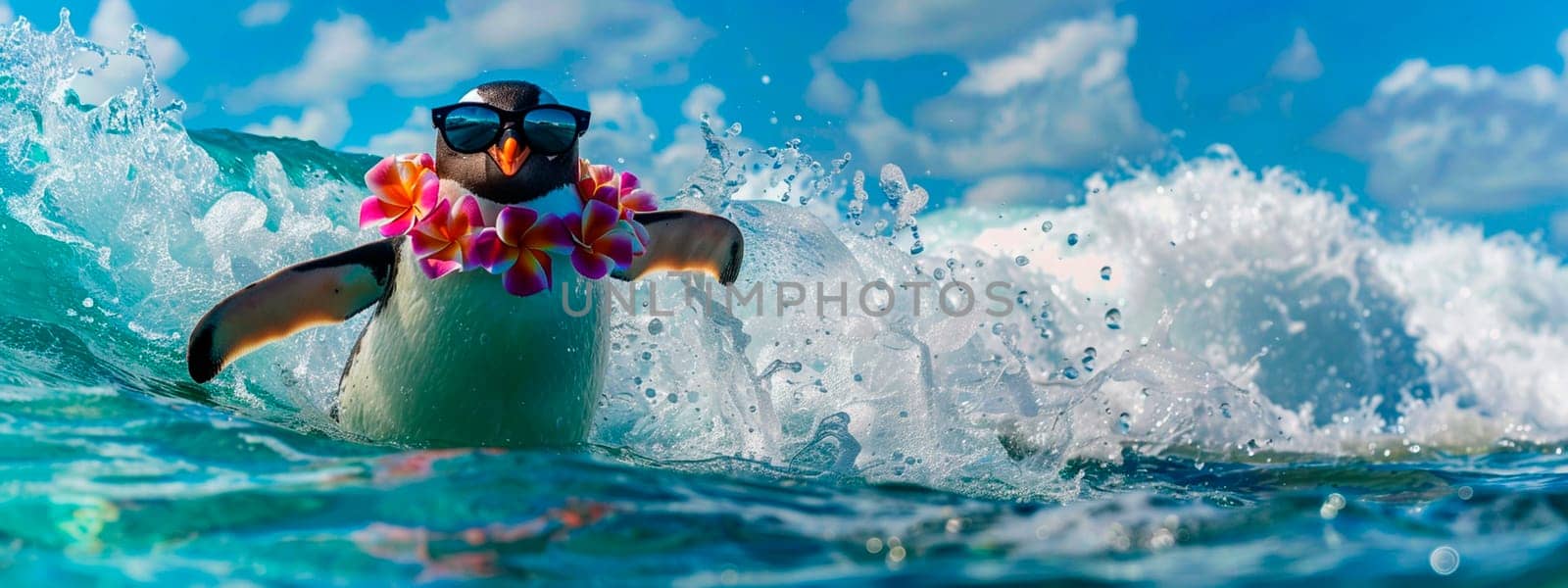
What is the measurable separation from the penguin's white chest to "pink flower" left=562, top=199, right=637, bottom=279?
7 centimetres

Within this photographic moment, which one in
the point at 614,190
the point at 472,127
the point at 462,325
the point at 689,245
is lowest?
the point at 462,325

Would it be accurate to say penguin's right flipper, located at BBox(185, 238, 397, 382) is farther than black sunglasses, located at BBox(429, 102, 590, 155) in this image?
Yes

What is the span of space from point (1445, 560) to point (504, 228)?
2874 millimetres

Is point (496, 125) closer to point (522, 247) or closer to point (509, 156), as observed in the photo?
point (509, 156)

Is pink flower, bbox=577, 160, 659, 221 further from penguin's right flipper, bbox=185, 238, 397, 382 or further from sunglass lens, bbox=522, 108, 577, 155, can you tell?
penguin's right flipper, bbox=185, 238, 397, 382

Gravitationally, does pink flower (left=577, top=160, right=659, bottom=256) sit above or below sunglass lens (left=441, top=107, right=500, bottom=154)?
below

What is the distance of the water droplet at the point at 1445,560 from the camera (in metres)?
2.45

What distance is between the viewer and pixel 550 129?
13.4 ft

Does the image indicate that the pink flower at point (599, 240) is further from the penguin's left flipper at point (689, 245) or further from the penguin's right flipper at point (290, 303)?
the penguin's right flipper at point (290, 303)

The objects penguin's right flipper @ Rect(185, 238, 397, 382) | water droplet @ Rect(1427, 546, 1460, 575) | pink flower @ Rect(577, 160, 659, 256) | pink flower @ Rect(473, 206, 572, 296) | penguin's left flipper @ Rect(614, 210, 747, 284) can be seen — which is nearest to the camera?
water droplet @ Rect(1427, 546, 1460, 575)

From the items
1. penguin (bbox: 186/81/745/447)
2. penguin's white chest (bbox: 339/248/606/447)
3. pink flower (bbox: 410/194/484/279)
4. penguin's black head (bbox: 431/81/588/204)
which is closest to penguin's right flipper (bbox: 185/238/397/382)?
penguin (bbox: 186/81/745/447)

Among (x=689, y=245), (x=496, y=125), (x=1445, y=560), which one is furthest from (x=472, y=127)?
(x=1445, y=560)

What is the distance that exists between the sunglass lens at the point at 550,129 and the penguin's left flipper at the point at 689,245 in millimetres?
650

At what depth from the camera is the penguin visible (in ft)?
13.6
